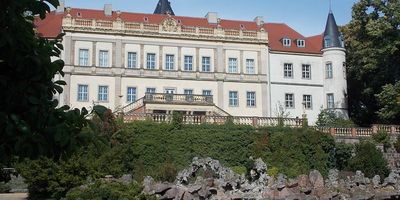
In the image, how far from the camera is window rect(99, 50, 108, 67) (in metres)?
42.6

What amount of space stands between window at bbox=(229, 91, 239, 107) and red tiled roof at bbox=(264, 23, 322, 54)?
233 inches

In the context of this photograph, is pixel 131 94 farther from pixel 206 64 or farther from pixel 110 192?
pixel 110 192

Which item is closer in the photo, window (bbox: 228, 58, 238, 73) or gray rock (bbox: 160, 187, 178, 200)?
gray rock (bbox: 160, 187, 178, 200)

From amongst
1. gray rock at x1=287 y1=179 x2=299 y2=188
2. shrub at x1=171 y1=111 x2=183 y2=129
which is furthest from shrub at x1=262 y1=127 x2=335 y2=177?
gray rock at x1=287 y1=179 x2=299 y2=188

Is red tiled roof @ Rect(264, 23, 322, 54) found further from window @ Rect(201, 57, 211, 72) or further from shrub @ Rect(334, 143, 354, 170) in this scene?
shrub @ Rect(334, 143, 354, 170)

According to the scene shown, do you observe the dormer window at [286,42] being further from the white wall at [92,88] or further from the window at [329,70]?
the white wall at [92,88]

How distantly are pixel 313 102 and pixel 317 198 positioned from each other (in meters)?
25.8

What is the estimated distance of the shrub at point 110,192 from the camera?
53.8ft

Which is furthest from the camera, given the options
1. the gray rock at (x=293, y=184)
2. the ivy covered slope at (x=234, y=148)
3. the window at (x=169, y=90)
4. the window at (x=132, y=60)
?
the window at (x=169, y=90)

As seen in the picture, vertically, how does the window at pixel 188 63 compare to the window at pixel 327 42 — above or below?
below

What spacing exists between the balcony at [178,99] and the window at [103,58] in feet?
19.3

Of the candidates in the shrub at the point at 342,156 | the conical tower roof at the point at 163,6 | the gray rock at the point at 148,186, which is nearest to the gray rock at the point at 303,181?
the gray rock at the point at 148,186

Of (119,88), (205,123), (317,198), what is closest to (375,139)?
(205,123)

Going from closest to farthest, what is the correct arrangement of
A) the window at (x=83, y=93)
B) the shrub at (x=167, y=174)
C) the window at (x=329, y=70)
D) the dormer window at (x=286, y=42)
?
the shrub at (x=167, y=174) < the window at (x=83, y=93) < the window at (x=329, y=70) < the dormer window at (x=286, y=42)
